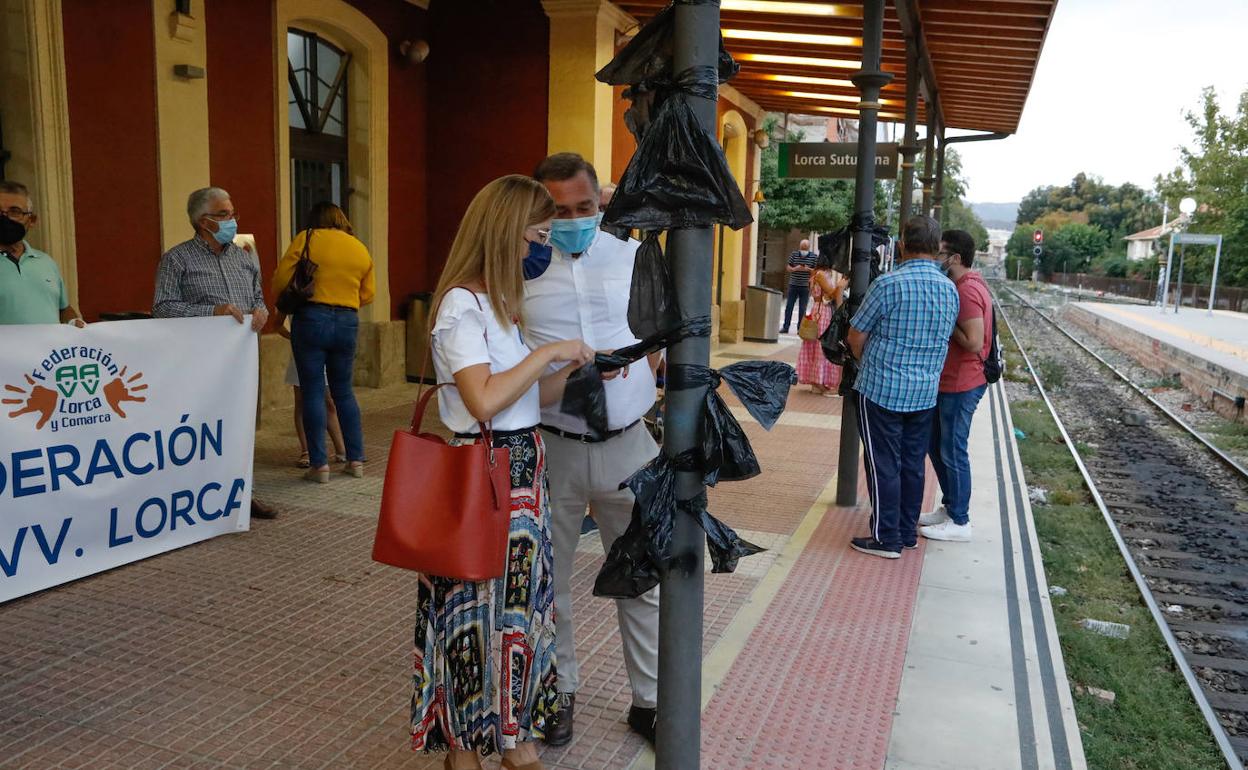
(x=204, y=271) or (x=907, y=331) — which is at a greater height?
(x=204, y=271)

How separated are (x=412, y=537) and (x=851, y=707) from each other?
192cm

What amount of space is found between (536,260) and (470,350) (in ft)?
1.69

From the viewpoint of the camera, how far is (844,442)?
6.46 m

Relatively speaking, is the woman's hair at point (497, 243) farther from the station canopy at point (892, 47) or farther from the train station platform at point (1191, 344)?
the train station platform at point (1191, 344)

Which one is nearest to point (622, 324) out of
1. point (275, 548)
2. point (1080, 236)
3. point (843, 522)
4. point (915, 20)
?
point (275, 548)

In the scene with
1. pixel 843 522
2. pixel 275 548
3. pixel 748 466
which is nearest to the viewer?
pixel 748 466

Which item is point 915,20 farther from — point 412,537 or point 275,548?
point 412,537

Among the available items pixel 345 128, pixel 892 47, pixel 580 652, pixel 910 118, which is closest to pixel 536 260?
pixel 580 652

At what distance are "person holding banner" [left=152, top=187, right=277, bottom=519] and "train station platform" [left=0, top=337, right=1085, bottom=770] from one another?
1.26 m

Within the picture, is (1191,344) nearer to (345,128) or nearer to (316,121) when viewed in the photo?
(345,128)

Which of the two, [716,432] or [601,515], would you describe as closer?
[716,432]

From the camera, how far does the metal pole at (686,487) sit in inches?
84.8

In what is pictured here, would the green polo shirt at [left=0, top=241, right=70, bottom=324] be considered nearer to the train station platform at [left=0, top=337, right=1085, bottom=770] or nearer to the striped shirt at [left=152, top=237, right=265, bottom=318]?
the striped shirt at [left=152, top=237, right=265, bottom=318]

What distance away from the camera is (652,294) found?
226cm
